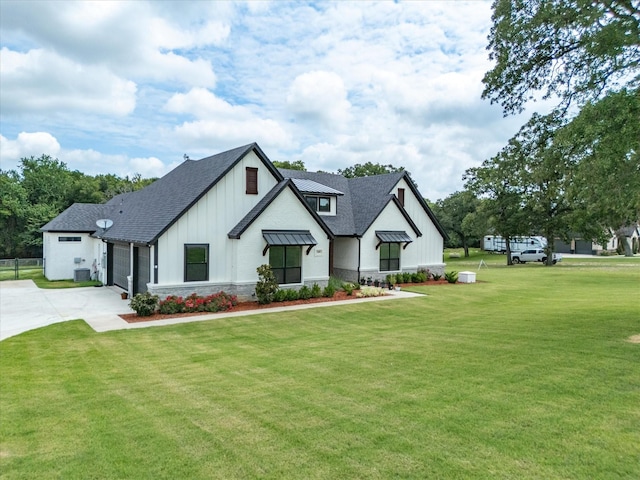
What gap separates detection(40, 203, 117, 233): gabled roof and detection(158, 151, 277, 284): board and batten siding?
45.2 feet

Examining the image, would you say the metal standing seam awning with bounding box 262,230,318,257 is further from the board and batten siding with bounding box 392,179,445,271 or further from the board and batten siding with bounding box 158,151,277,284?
the board and batten siding with bounding box 392,179,445,271

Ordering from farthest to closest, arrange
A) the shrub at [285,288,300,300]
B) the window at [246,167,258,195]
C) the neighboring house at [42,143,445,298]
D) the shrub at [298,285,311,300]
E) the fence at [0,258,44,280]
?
the fence at [0,258,44,280], the shrub at [298,285,311,300], the window at [246,167,258,195], the shrub at [285,288,300,300], the neighboring house at [42,143,445,298]

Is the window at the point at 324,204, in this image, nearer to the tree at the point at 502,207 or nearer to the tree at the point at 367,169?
the tree at the point at 502,207

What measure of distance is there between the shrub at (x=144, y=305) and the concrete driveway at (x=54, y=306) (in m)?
0.70

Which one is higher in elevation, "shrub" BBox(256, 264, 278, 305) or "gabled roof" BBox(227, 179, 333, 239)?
"gabled roof" BBox(227, 179, 333, 239)

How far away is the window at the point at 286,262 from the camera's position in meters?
19.2

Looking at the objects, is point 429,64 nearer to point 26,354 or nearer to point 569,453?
point 569,453

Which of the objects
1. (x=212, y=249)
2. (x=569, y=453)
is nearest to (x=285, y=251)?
(x=212, y=249)

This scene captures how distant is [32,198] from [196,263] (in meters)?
43.4

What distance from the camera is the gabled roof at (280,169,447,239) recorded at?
80.9 feet

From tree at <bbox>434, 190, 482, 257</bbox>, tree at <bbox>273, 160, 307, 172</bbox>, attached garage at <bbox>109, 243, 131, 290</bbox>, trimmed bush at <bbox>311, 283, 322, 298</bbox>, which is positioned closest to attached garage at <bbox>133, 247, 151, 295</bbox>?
attached garage at <bbox>109, 243, 131, 290</bbox>

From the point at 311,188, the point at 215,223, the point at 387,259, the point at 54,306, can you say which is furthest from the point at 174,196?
the point at 387,259

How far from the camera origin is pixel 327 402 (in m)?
6.58

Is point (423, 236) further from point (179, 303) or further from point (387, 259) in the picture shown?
point (179, 303)
